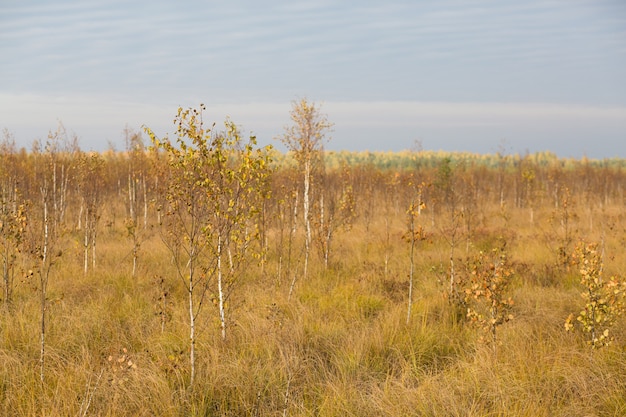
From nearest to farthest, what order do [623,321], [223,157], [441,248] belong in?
[223,157] → [623,321] → [441,248]

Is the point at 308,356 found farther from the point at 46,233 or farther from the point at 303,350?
the point at 46,233

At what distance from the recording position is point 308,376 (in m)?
6.04

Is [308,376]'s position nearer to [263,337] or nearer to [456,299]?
[263,337]

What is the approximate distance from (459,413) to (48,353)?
5569mm

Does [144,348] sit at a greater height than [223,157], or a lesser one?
lesser

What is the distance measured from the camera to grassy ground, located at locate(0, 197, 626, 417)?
5305 mm

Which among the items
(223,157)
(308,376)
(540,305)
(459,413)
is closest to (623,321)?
(540,305)

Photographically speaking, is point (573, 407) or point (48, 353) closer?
point (573, 407)

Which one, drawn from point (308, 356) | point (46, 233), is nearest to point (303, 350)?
point (308, 356)

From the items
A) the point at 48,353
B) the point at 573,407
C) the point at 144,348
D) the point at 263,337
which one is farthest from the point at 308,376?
the point at 48,353

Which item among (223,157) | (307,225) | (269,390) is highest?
(223,157)

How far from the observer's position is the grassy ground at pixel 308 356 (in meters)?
5.30

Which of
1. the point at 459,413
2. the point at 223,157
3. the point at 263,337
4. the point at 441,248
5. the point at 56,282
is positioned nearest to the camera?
the point at 459,413

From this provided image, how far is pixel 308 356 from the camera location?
6.85 meters
